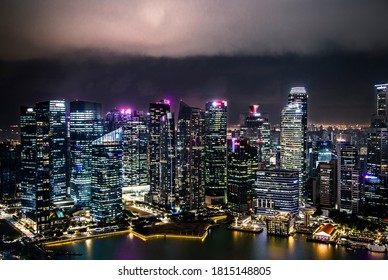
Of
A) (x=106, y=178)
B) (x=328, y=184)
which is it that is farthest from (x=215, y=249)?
(x=328, y=184)

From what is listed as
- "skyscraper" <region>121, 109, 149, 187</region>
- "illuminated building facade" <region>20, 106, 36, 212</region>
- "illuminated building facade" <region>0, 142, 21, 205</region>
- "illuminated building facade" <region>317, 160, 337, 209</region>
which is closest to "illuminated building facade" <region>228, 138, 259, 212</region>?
"illuminated building facade" <region>317, 160, 337, 209</region>

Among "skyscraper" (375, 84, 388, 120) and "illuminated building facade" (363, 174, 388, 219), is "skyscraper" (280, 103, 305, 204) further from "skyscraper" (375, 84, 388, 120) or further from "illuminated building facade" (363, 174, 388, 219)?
"skyscraper" (375, 84, 388, 120)

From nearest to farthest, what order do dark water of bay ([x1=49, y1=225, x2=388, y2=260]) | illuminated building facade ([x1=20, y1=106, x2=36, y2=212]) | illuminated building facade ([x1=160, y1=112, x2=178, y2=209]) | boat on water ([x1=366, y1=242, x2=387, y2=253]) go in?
1. dark water of bay ([x1=49, y1=225, x2=388, y2=260])
2. boat on water ([x1=366, y1=242, x2=387, y2=253])
3. illuminated building facade ([x1=20, y1=106, x2=36, y2=212])
4. illuminated building facade ([x1=160, y1=112, x2=178, y2=209])

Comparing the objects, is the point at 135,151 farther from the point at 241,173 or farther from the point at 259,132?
the point at 241,173

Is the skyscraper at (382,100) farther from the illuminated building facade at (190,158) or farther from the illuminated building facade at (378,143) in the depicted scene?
the illuminated building facade at (190,158)

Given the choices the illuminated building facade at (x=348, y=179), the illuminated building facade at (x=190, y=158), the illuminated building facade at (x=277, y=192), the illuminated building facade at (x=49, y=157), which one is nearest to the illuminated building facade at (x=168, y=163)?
the illuminated building facade at (x=190, y=158)
